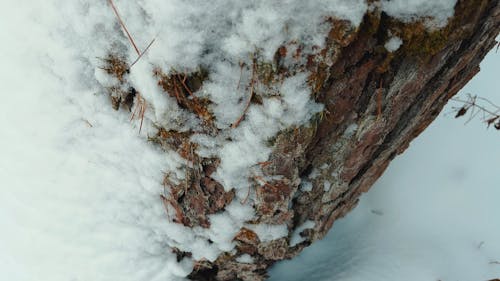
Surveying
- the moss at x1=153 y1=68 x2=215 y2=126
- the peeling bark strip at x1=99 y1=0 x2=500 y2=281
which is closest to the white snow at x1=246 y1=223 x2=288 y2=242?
the peeling bark strip at x1=99 y1=0 x2=500 y2=281

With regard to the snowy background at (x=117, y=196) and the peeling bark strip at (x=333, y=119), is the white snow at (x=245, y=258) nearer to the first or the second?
the peeling bark strip at (x=333, y=119)

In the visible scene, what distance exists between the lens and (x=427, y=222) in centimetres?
228

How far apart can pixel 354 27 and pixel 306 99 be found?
0.27 m

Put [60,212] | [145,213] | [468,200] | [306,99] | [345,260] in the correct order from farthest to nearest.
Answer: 1. [468,200]
2. [345,260]
3. [60,212]
4. [145,213]
5. [306,99]

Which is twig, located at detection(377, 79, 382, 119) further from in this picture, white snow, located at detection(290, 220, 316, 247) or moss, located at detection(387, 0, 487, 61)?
white snow, located at detection(290, 220, 316, 247)

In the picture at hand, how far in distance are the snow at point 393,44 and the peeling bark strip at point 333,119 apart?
0.04ft

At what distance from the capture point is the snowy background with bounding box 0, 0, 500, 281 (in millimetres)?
1527

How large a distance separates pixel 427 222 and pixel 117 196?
185 cm

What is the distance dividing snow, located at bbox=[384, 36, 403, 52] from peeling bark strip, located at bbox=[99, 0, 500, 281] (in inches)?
0.4

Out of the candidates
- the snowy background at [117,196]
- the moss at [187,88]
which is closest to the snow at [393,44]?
the moss at [187,88]

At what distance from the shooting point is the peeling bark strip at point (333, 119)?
3.64 feet

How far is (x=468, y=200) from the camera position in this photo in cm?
236

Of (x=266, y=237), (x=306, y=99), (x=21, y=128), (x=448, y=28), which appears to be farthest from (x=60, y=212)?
(x=448, y=28)

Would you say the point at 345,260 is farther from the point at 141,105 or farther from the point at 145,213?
the point at 141,105
